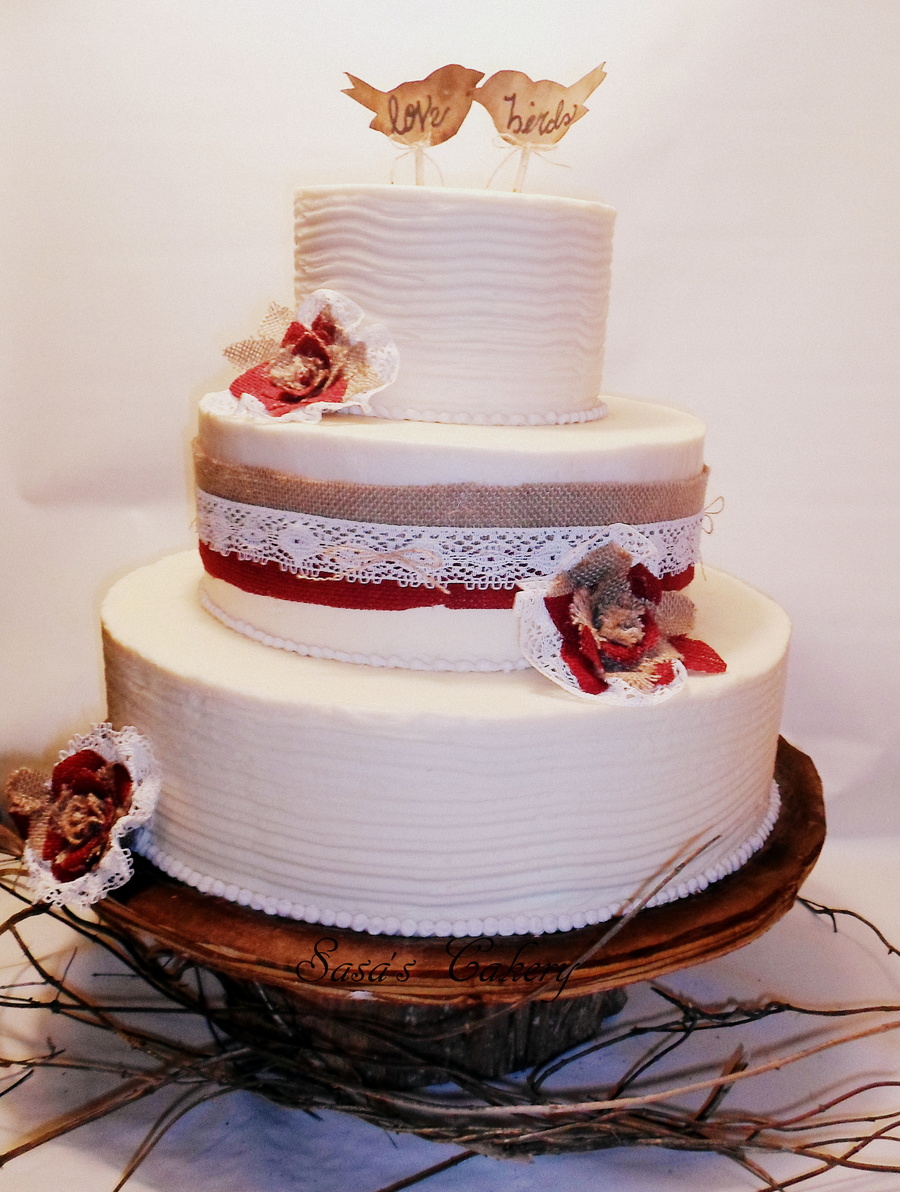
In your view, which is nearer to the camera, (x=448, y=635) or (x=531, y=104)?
(x=448, y=635)

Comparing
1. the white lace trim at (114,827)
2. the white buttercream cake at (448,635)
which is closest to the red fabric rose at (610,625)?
the white buttercream cake at (448,635)

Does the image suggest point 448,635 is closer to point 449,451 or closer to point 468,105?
point 449,451

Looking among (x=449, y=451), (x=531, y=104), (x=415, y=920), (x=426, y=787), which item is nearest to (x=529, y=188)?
(x=531, y=104)

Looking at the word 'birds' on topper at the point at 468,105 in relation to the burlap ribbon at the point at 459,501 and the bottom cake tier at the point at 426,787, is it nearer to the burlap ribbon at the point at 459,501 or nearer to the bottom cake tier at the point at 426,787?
the burlap ribbon at the point at 459,501

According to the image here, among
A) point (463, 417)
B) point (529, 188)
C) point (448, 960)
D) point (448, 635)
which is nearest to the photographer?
point (448, 960)

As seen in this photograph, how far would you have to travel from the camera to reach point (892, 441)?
274 centimetres

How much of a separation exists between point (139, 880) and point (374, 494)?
66 cm

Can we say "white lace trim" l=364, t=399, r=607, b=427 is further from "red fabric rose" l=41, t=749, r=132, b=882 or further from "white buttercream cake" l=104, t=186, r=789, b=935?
"red fabric rose" l=41, t=749, r=132, b=882

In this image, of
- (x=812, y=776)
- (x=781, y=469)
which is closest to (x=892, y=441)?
(x=781, y=469)

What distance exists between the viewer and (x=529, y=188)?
105 inches

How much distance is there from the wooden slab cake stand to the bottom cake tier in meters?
0.04

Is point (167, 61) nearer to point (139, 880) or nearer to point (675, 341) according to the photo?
point (675, 341)

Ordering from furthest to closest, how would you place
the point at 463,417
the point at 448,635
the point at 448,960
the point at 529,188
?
the point at 529,188
the point at 463,417
the point at 448,635
the point at 448,960

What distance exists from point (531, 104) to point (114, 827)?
1.23m
